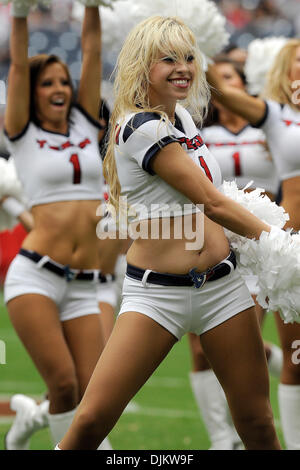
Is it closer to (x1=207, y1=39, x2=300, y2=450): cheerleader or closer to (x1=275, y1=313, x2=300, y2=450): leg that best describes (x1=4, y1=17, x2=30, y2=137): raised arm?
(x1=207, y1=39, x2=300, y2=450): cheerleader

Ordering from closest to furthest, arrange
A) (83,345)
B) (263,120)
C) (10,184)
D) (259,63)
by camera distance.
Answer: (83,345)
(263,120)
(10,184)
(259,63)

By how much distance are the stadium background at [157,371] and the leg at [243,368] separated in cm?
199

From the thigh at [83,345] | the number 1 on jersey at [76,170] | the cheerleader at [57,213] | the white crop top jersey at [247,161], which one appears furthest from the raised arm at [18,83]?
the white crop top jersey at [247,161]

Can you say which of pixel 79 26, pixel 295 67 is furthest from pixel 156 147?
pixel 79 26

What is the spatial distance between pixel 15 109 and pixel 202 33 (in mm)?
993

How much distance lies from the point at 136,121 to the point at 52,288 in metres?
1.45

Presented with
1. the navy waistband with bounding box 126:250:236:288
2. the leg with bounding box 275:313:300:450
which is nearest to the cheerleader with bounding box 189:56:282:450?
the leg with bounding box 275:313:300:450

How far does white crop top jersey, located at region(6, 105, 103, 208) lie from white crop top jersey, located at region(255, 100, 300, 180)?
0.88 m

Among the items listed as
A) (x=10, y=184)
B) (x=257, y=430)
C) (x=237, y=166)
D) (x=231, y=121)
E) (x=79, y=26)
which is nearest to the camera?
(x=257, y=430)

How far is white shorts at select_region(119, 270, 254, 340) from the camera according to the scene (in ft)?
10.1

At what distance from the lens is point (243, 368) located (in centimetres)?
309

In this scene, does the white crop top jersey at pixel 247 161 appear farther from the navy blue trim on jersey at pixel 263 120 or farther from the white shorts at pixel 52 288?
the white shorts at pixel 52 288

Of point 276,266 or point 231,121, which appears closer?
point 276,266

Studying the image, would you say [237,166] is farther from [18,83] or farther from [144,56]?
[144,56]
